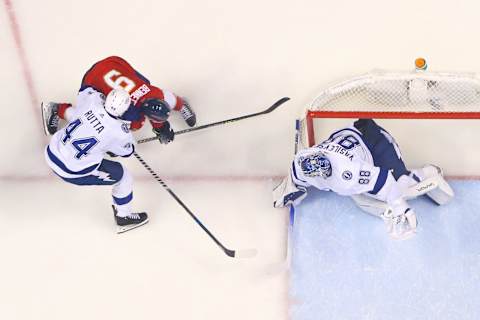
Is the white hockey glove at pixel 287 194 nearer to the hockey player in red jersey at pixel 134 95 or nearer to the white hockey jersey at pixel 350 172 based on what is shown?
the white hockey jersey at pixel 350 172

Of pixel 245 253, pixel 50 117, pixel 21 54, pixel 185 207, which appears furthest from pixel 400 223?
pixel 21 54

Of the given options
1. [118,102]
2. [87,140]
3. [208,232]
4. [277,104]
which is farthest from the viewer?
[277,104]

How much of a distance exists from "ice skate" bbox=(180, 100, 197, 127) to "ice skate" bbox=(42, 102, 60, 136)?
2.05 feet

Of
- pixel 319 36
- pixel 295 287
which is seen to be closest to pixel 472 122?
pixel 319 36

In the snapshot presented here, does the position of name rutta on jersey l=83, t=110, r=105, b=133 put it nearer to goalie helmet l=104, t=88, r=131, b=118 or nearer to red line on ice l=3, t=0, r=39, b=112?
goalie helmet l=104, t=88, r=131, b=118

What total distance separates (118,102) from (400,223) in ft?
4.57

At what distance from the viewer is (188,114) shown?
13.5 feet

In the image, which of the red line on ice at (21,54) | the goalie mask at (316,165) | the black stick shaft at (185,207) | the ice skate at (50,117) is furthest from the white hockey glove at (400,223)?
the red line on ice at (21,54)

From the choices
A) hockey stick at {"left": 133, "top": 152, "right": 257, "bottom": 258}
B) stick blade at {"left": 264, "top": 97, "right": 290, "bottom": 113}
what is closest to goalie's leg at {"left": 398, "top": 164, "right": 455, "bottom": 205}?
stick blade at {"left": 264, "top": 97, "right": 290, "bottom": 113}

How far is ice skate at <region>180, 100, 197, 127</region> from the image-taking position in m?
4.11

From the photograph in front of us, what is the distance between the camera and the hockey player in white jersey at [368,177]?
361 cm

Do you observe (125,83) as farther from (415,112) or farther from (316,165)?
(415,112)

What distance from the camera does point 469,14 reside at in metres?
4.20

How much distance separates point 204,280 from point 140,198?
22.1 inches
